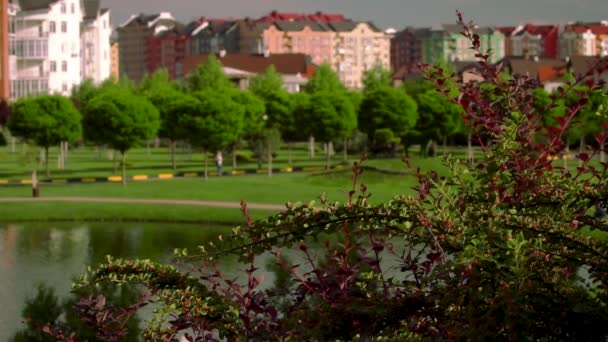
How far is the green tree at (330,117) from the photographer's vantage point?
251 feet

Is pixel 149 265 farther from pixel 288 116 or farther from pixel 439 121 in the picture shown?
pixel 288 116

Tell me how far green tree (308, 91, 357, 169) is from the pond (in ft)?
111

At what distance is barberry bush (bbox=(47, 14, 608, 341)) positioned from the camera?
663cm

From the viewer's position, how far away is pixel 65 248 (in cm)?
3653

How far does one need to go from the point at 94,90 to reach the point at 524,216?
10236 cm

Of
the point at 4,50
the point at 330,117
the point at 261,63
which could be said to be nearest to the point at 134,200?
the point at 330,117

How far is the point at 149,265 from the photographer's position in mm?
8258

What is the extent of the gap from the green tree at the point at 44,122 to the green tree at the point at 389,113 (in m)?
20.7

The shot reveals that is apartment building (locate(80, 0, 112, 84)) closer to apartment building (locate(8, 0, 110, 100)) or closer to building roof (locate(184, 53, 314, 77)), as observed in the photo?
building roof (locate(184, 53, 314, 77))

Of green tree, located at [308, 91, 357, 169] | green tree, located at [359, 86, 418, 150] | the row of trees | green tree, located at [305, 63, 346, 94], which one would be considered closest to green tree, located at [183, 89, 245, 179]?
the row of trees

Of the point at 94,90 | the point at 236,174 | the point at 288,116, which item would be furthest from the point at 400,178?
the point at 94,90

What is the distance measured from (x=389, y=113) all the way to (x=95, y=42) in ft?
315

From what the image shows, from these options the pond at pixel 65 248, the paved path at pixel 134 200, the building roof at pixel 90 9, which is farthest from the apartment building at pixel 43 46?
the pond at pixel 65 248

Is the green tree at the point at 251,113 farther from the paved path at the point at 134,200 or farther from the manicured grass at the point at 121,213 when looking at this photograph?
the manicured grass at the point at 121,213
